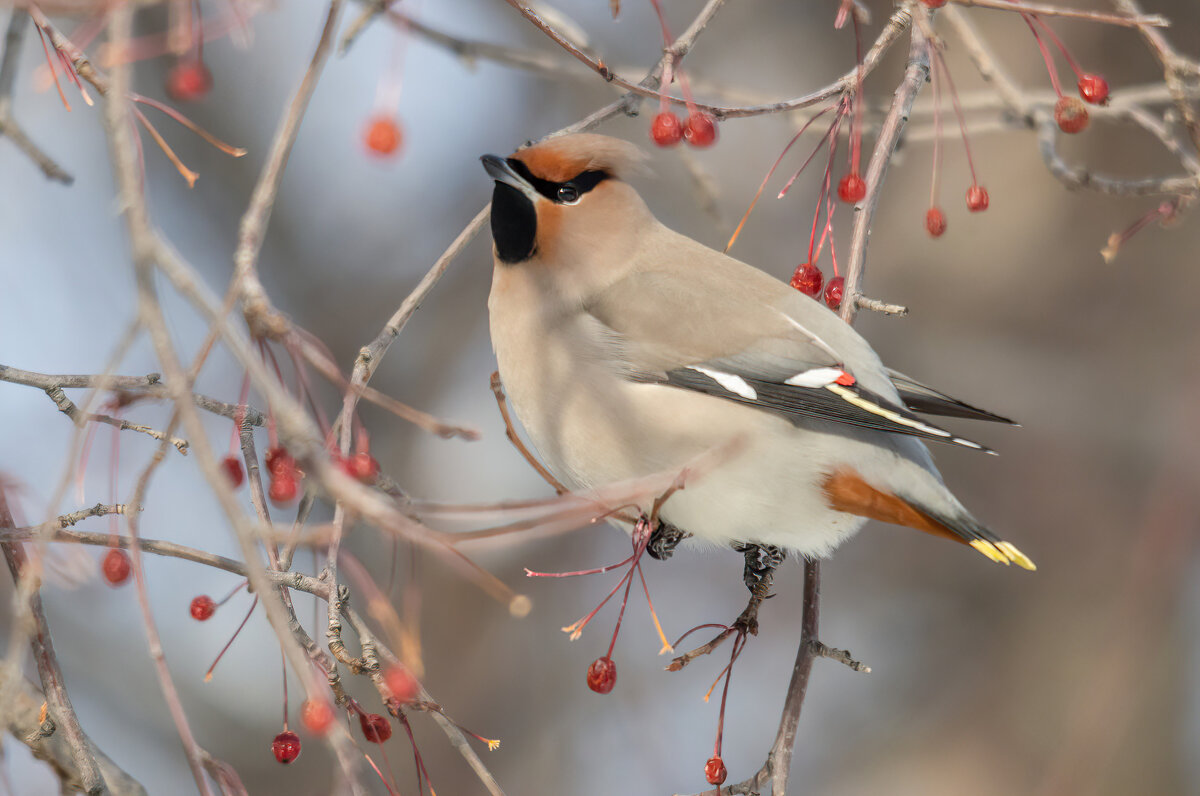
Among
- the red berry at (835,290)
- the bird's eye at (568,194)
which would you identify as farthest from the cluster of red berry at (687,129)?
the red berry at (835,290)

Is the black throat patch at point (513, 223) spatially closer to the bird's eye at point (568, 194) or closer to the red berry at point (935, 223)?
the bird's eye at point (568, 194)

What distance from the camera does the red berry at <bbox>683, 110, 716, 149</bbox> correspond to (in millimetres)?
2549

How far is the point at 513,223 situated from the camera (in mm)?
3312

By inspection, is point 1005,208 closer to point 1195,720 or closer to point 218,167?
point 1195,720

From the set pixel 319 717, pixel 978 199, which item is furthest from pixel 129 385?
pixel 978 199

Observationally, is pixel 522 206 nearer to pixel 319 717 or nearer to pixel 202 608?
pixel 202 608

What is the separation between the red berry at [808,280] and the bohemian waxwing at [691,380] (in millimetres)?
94

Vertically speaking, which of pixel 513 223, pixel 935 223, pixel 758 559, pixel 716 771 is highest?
pixel 935 223

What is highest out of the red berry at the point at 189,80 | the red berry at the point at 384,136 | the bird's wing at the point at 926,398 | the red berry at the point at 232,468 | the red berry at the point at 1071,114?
the red berry at the point at 1071,114

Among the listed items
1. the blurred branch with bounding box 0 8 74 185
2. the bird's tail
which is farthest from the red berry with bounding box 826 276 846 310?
the blurred branch with bounding box 0 8 74 185

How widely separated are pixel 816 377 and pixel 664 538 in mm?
747

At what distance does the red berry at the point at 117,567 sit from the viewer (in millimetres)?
2438

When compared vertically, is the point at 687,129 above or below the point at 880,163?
below

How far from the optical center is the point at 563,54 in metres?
6.80
